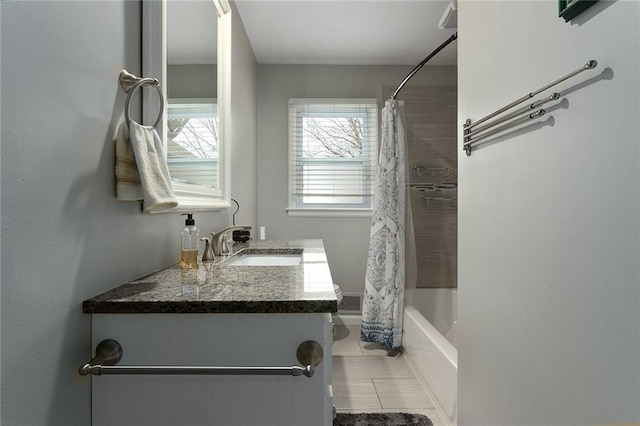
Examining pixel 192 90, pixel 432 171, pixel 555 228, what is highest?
pixel 192 90

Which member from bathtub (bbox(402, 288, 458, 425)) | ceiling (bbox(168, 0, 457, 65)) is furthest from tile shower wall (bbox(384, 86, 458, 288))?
ceiling (bbox(168, 0, 457, 65))

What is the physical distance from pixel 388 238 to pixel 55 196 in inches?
87.6

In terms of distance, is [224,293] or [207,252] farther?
[207,252]

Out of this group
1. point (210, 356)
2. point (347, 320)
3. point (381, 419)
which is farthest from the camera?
point (347, 320)

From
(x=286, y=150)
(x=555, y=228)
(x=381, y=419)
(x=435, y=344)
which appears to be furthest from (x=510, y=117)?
(x=286, y=150)

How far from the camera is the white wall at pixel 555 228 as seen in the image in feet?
2.31

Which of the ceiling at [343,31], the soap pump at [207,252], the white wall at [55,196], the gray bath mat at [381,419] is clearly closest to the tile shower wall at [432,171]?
the ceiling at [343,31]

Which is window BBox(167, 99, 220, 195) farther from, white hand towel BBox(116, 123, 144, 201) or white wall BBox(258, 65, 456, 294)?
white wall BBox(258, 65, 456, 294)

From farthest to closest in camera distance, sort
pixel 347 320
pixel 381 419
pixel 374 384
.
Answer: pixel 347 320 → pixel 374 384 → pixel 381 419

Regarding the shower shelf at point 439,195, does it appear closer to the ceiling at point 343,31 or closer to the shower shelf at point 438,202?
the shower shelf at point 438,202

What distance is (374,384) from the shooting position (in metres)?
2.16

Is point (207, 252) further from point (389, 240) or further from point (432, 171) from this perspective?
point (432, 171)

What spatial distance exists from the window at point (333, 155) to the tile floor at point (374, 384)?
1.24m

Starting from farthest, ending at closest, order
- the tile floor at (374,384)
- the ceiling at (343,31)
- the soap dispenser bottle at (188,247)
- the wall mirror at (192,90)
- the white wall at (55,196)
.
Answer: the ceiling at (343,31) < the tile floor at (374,384) < the soap dispenser bottle at (188,247) < the wall mirror at (192,90) < the white wall at (55,196)
